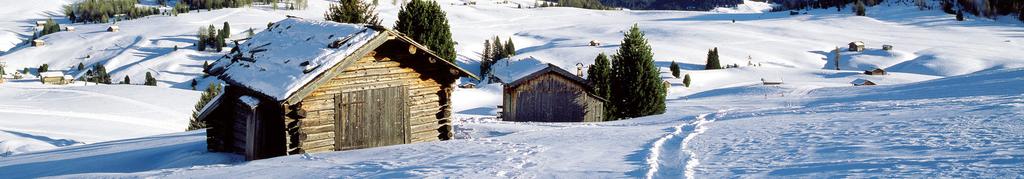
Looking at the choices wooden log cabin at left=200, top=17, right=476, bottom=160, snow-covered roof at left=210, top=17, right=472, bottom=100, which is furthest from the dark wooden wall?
snow-covered roof at left=210, top=17, right=472, bottom=100

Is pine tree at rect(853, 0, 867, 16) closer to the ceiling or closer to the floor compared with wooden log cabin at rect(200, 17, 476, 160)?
closer to the ceiling

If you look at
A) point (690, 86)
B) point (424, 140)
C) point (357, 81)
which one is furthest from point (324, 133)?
point (690, 86)

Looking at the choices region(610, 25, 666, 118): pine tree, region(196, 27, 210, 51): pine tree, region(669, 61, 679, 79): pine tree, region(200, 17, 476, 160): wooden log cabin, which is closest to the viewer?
region(200, 17, 476, 160): wooden log cabin

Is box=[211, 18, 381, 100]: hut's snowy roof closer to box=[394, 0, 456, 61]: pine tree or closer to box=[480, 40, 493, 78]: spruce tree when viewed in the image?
box=[394, 0, 456, 61]: pine tree

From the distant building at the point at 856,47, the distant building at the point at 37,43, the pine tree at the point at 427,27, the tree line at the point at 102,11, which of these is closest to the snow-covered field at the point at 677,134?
the distant building at the point at 856,47

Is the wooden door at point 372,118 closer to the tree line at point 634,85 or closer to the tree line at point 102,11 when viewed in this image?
the tree line at point 634,85

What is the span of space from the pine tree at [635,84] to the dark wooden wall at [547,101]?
3858 mm

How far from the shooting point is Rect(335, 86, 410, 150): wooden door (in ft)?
61.2

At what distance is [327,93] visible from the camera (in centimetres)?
1838

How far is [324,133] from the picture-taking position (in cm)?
1842

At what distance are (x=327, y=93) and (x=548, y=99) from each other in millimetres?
16303

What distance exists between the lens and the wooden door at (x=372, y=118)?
18.7 meters

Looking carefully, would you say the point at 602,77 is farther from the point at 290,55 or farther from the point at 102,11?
the point at 102,11

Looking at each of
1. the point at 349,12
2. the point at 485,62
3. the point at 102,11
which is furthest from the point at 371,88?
the point at 102,11
